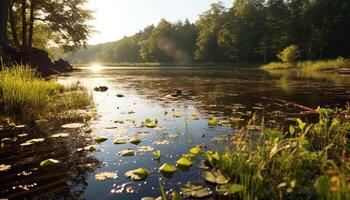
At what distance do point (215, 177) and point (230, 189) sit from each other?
1.02m

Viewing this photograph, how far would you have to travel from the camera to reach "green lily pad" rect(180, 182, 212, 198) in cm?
468

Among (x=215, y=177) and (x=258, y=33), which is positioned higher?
(x=258, y=33)

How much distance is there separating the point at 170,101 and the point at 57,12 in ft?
87.4

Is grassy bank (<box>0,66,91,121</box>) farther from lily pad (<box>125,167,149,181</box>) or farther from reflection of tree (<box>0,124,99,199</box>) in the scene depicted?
lily pad (<box>125,167,149,181</box>)

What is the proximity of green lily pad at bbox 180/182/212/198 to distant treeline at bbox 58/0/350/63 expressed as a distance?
2000 inches

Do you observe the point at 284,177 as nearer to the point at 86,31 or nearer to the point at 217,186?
the point at 217,186

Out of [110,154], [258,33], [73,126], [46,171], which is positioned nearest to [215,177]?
[110,154]

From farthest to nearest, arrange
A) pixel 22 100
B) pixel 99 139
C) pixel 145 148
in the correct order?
pixel 22 100, pixel 99 139, pixel 145 148

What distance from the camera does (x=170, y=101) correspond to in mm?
15477

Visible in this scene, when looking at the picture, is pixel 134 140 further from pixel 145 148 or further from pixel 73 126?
pixel 73 126

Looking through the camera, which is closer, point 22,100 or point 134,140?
point 134,140

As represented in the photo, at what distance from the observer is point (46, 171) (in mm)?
5758

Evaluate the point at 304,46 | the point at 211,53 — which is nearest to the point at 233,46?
the point at 211,53

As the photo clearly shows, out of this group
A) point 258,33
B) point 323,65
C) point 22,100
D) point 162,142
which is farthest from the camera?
point 258,33
